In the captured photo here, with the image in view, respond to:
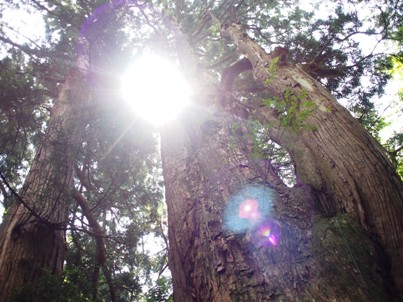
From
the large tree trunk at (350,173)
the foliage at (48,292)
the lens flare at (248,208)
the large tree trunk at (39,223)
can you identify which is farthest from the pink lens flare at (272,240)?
the large tree trunk at (39,223)

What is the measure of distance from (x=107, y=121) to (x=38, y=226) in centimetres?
449

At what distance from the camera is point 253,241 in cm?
193

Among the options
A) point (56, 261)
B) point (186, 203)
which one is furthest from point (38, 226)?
point (186, 203)

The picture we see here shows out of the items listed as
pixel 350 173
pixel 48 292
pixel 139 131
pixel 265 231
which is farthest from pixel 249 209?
pixel 139 131

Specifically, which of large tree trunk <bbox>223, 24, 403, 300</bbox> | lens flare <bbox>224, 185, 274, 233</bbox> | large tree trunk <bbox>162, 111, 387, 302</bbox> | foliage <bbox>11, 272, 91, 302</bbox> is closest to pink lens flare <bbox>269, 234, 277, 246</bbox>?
large tree trunk <bbox>162, 111, 387, 302</bbox>

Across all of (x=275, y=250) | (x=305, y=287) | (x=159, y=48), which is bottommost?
(x=305, y=287)

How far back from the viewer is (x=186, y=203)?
2699 mm

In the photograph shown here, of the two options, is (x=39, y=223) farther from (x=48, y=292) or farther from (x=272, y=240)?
(x=272, y=240)

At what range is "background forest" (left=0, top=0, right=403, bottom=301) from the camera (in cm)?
267

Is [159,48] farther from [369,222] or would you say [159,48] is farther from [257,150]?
[369,222]

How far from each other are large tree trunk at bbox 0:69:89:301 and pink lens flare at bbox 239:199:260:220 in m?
2.49

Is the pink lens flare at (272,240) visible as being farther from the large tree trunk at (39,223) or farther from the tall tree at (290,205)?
the large tree trunk at (39,223)

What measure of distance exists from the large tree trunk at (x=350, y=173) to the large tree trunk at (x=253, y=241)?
169mm

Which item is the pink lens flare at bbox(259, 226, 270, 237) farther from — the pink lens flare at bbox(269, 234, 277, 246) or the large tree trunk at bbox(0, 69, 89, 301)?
the large tree trunk at bbox(0, 69, 89, 301)
